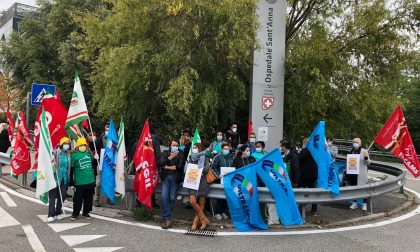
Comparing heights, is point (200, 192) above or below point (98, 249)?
above

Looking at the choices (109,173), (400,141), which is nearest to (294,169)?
(400,141)

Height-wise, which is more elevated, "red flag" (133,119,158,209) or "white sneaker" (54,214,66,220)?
"red flag" (133,119,158,209)

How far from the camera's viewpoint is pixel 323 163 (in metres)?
8.74

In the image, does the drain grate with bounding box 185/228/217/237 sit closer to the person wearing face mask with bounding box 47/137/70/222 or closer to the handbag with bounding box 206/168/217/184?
the handbag with bounding box 206/168/217/184

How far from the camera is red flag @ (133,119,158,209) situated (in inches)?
330

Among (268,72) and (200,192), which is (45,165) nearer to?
(200,192)

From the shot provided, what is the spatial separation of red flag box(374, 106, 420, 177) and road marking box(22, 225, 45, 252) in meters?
8.16

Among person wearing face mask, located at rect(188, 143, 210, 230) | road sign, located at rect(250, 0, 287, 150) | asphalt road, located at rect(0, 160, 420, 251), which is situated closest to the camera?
asphalt road, located at rect(0, 160, 420, 251)

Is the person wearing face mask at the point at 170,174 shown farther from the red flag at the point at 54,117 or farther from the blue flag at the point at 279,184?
the red flag at the point at 54,117

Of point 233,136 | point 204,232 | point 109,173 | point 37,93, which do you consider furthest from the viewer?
point 37,93

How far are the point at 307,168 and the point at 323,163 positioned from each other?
815 millimetres

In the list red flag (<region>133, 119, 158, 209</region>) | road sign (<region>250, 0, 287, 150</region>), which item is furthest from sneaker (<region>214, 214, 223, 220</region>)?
road sign (<region>250, 0, 287, 150</region>)

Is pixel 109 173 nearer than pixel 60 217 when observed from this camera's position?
No

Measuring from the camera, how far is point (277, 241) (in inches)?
285
